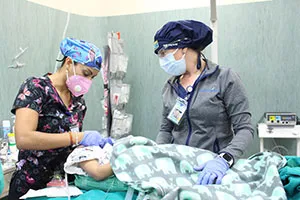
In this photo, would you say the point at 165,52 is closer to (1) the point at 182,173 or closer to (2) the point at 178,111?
(2) the point at 178,111

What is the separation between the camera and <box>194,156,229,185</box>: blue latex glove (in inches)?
39.8

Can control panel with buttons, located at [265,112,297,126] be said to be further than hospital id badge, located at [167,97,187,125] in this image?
Yes

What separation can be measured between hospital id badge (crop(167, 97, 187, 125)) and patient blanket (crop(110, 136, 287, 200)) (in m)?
0.27

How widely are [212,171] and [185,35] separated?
0.69 m

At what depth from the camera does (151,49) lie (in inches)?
142

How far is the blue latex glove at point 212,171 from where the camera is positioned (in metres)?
1.01

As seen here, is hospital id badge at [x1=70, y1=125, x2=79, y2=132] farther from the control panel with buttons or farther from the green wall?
the control panel with buttons

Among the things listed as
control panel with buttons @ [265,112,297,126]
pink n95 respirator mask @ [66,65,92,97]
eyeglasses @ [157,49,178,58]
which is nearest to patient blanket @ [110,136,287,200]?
pink n95 respirator mask @ [66,65,92,97]

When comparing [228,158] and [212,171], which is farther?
[228,158]

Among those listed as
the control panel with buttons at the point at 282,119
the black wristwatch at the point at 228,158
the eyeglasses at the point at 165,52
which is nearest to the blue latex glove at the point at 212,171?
the black wristwatch at the point at 228,158

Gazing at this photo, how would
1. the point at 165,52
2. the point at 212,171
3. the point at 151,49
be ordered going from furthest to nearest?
the point at 151,49 < the point at 165,52 < the point at 212,171

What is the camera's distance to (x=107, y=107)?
321 cm

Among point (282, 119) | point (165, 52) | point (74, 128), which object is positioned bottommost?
point (282, 119)

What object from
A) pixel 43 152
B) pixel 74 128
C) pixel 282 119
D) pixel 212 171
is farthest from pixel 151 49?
pixel 212 171
